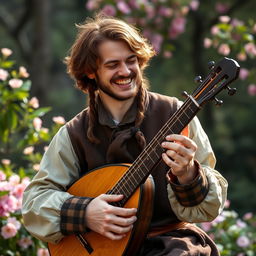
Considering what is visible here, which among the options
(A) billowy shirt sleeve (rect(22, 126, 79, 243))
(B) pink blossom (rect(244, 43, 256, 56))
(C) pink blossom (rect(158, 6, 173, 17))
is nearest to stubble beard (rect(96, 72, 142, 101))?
(A) billowy shirt sleeve (rect(22, 126, 79, 243))

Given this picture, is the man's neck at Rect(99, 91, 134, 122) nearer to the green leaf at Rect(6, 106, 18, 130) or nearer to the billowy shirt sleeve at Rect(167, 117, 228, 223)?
the billowy shirt sleeve at Rect(167, 117, 228, 223)

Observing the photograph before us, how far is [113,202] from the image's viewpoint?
2965 millimetres

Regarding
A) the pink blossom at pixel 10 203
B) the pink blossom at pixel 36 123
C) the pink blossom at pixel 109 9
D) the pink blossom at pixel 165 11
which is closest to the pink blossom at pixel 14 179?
the pink blossom at pixel 10 203

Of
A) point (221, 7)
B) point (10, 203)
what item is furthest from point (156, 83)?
point (10, 203)

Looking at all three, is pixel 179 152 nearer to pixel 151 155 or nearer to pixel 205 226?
pixel 151 155

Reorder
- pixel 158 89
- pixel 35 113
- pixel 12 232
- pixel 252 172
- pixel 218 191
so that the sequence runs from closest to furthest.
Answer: pixel 218 191, pixel 12 232, pixel 35 113, pixel 252 172, pixel 158 89

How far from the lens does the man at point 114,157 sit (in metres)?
2.89

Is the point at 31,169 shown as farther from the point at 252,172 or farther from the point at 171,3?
the point at 252,172

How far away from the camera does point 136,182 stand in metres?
2.89

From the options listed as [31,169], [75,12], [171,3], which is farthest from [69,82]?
[31,169]

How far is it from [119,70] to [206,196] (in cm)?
68

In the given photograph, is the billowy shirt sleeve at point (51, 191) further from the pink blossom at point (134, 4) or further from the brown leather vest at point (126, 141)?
the pink blossom at point (134, 4)

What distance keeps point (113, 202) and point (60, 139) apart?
44 cm

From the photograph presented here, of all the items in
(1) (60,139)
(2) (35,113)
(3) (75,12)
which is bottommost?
(3) (75,12)
